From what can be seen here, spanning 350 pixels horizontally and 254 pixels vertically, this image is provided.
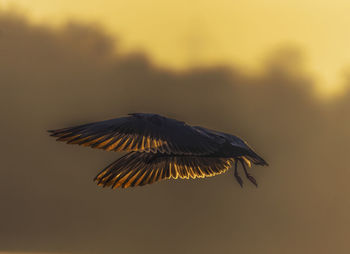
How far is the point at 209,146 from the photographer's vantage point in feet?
25.7

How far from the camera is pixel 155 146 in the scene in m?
7.37

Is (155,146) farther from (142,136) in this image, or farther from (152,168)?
(152,168)

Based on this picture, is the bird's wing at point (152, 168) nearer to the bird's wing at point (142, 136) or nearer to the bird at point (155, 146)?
the bird at point (155, 146)

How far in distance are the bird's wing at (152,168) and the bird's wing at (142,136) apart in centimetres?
92

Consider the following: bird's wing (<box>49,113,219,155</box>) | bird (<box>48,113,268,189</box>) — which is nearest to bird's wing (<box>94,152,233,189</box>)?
bird (<box>48,113,268,189</box>)

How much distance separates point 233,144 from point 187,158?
1.44 metres

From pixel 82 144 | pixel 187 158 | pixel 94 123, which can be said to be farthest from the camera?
pixel 187 158

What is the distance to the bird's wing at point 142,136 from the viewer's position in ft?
22.5

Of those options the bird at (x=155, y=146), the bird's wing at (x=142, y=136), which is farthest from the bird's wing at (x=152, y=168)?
the bird's wing at (x=142, y=136)

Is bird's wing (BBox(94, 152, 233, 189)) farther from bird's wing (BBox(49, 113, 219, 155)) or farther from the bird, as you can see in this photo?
bird's wing (BBox(49, 113, 219, 155))

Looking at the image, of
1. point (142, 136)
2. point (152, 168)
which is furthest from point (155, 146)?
point (152, 168)

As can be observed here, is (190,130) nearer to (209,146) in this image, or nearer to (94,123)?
(209,146)

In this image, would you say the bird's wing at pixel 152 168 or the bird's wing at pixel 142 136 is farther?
the bird's wing at pixel 152 168

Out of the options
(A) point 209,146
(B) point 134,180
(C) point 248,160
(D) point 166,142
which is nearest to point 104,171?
(B) point 134,180
